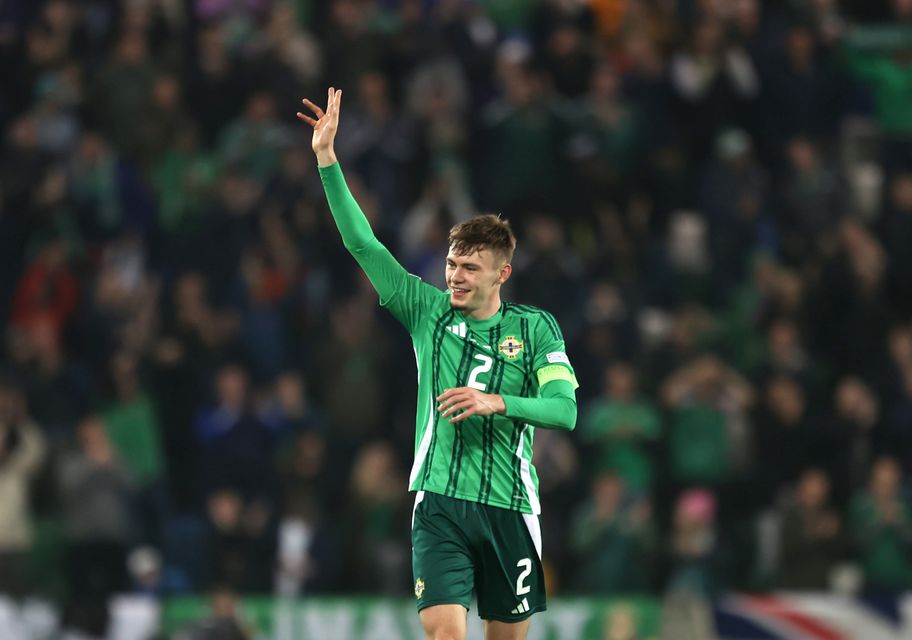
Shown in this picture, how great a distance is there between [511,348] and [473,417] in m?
0.39

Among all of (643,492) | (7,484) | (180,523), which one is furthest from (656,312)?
(7,484)

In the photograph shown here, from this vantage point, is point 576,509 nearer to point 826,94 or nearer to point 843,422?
point 843,422

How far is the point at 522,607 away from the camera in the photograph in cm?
777

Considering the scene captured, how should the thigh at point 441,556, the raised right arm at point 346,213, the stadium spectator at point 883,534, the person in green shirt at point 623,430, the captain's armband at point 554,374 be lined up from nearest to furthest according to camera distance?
1. the thigh at point 441,556
2. the captain's armband at point 554,374
3. the raised right arm at point 346,213
4. the stadium spectator at point 883,534
5. the person in green shirt at point 623,430

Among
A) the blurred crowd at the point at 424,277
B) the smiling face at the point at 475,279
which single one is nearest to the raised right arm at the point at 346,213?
the smiling face at the point at 475,279

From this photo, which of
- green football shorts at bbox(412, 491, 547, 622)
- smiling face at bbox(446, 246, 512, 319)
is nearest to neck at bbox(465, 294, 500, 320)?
smiling face at bbox(446, 246, 512, 319)

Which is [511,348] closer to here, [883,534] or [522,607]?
[522,607]

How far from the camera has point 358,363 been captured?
48.8ft

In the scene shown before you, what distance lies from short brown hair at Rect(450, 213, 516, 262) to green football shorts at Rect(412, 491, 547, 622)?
116 cm

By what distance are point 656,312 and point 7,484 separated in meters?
6.08

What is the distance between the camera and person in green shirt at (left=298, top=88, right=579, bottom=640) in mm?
7621

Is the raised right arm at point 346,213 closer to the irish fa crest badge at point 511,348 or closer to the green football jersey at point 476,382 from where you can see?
the green football jersey at point 476,382

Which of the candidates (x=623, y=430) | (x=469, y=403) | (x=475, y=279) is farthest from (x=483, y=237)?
(x=623, y=430)

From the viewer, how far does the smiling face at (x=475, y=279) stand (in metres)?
7.64
